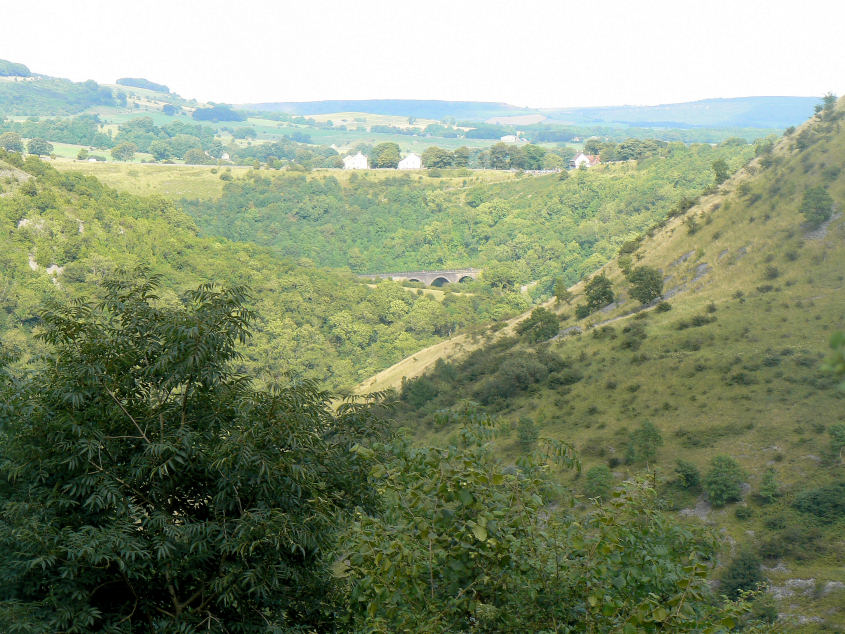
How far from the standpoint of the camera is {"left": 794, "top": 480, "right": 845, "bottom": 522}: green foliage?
65.7 feet

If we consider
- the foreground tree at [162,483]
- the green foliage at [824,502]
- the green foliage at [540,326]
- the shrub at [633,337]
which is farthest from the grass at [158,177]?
the foreground tree at [162,483]

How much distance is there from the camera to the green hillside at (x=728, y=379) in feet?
67.5

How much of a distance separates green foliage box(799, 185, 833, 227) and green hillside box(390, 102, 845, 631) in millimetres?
Result: 204

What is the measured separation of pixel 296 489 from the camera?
812cm

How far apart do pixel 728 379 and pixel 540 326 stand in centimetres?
1530

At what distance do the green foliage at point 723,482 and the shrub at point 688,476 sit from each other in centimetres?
66

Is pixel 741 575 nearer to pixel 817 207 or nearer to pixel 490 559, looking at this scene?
pixel 490 559

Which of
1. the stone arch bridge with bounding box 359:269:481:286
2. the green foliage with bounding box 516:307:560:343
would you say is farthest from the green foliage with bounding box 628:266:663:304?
the stone arch bridge with bounding box 359:269:481:286

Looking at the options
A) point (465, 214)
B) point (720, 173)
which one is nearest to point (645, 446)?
point (720, 173)

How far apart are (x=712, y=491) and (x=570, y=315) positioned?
84.5ft

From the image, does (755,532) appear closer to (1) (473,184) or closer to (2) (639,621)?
(2) (639,621)

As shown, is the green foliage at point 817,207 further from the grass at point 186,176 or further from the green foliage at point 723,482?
the grass at point 186,176

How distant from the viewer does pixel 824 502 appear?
20.4 meters

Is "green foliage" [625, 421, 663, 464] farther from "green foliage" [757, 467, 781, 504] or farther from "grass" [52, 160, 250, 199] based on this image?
"grass" [52, 160, 250, 199]
